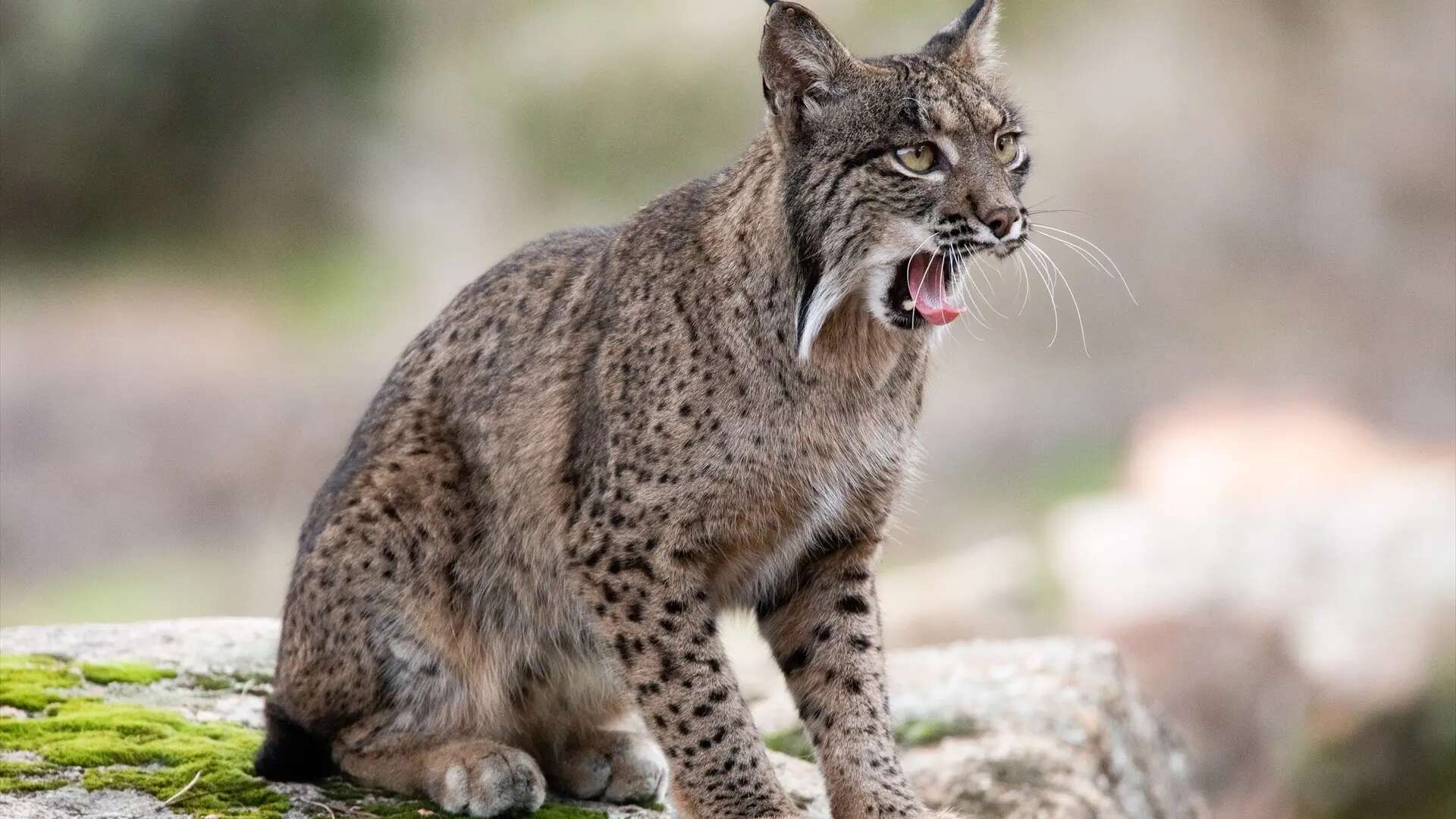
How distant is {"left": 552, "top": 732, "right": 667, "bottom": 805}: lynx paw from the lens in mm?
6008

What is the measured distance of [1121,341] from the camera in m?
19.1

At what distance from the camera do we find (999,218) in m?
4.90

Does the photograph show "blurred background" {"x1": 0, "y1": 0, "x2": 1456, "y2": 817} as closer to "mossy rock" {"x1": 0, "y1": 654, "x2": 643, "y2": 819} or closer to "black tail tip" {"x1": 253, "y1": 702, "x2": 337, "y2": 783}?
"mossy rock" {"x1": 0, "y1": 654, "x2": 643, "y2": 819}

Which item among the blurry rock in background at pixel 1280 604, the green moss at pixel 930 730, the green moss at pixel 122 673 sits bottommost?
the green moss at pixel 122 673

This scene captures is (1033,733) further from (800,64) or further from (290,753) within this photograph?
(800,64)

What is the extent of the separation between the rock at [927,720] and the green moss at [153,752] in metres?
0.01

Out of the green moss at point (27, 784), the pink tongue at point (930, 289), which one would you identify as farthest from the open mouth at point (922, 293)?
the green moss at point (27, 784)

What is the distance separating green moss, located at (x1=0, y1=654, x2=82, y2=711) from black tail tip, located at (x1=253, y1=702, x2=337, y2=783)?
1.05 metres

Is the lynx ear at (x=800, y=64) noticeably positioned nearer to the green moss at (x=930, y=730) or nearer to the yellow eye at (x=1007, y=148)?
the yellow eye at (x=1007, y=148)

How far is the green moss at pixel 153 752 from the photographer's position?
5.44m

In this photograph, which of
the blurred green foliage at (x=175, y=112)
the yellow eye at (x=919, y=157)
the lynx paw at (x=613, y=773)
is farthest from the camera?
the blurred green foliage at (x=175, y=112)

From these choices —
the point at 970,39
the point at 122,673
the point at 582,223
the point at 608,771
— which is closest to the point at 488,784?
the point at 608,771

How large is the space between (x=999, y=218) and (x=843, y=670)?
5.47 feet

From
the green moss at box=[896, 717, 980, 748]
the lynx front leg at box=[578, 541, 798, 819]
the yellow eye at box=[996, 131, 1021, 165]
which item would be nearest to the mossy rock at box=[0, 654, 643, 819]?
the lynx front leg at box=[578, 541, 798, 819]
